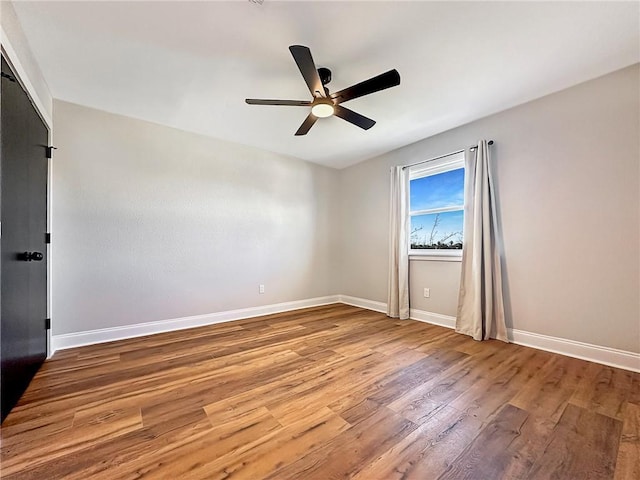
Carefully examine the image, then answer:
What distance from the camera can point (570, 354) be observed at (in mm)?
2371

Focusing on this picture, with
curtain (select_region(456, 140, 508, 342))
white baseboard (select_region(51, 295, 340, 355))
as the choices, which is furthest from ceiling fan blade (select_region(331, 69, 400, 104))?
white baseboard (select_region(51, 295, 340, 355))

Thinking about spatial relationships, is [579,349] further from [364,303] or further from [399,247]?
[364,303]

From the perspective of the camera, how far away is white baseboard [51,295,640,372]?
2.18 meters

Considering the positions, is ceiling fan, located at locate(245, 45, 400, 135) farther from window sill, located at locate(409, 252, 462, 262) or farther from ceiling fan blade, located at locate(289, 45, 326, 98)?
window sill, located at locate(409, 252, 462, 262)

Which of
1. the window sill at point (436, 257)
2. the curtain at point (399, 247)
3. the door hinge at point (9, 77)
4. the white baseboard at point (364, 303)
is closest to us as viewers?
the door hinge at point (9, 77)

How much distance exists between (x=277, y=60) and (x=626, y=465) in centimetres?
308

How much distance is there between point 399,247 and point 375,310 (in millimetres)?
1115

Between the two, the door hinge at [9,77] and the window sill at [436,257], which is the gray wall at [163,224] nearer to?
the door hinge at [9,77]

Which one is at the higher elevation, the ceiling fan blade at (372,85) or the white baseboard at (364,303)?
the ceiling fan blade at (372,85)

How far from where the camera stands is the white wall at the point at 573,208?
215cm

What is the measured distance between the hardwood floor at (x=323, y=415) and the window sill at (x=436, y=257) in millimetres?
1041

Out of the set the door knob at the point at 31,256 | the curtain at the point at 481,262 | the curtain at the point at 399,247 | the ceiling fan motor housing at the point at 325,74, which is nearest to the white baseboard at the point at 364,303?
the curtain at the point at 399,247

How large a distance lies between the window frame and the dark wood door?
149 inches

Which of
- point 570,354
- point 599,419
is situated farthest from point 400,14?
point 570,354
